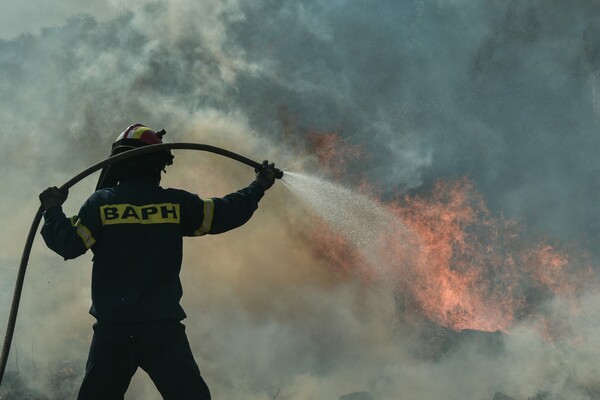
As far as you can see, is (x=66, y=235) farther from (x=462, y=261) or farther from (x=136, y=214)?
(x=462, y=261)

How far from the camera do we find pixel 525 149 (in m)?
16.9

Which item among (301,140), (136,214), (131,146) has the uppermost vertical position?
(301,140)

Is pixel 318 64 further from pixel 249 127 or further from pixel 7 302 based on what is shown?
pixel 7 302

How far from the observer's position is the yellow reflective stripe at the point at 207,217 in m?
4.25

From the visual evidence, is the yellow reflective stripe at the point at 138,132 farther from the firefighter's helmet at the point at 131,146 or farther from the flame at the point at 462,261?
the flame at the point at 462,261

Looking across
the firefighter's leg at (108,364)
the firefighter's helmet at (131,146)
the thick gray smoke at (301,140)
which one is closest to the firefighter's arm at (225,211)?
the firefighter's helmet at (131,146)

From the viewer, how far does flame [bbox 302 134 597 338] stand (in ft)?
47.5

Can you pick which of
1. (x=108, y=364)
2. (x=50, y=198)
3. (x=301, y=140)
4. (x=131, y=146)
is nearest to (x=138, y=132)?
(x=131, y=146)

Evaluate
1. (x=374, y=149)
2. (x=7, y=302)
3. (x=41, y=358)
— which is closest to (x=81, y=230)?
(x=41, y=358)

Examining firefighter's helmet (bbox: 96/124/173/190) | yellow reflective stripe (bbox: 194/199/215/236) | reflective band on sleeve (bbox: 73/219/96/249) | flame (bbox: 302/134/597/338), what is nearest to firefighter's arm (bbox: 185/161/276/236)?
yellow reflective stripe (bbox: 194/199/215/236)

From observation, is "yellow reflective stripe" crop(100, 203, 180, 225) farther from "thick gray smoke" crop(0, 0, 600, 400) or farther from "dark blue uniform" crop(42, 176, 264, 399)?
"thick gray smoke" crop(0, 0, 600, 400)

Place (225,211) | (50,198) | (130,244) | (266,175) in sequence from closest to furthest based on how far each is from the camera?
(130,244) < (50,198) < (225,211) < (266,175)

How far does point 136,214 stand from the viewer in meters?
4.07

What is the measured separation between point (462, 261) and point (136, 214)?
11.8 metres
